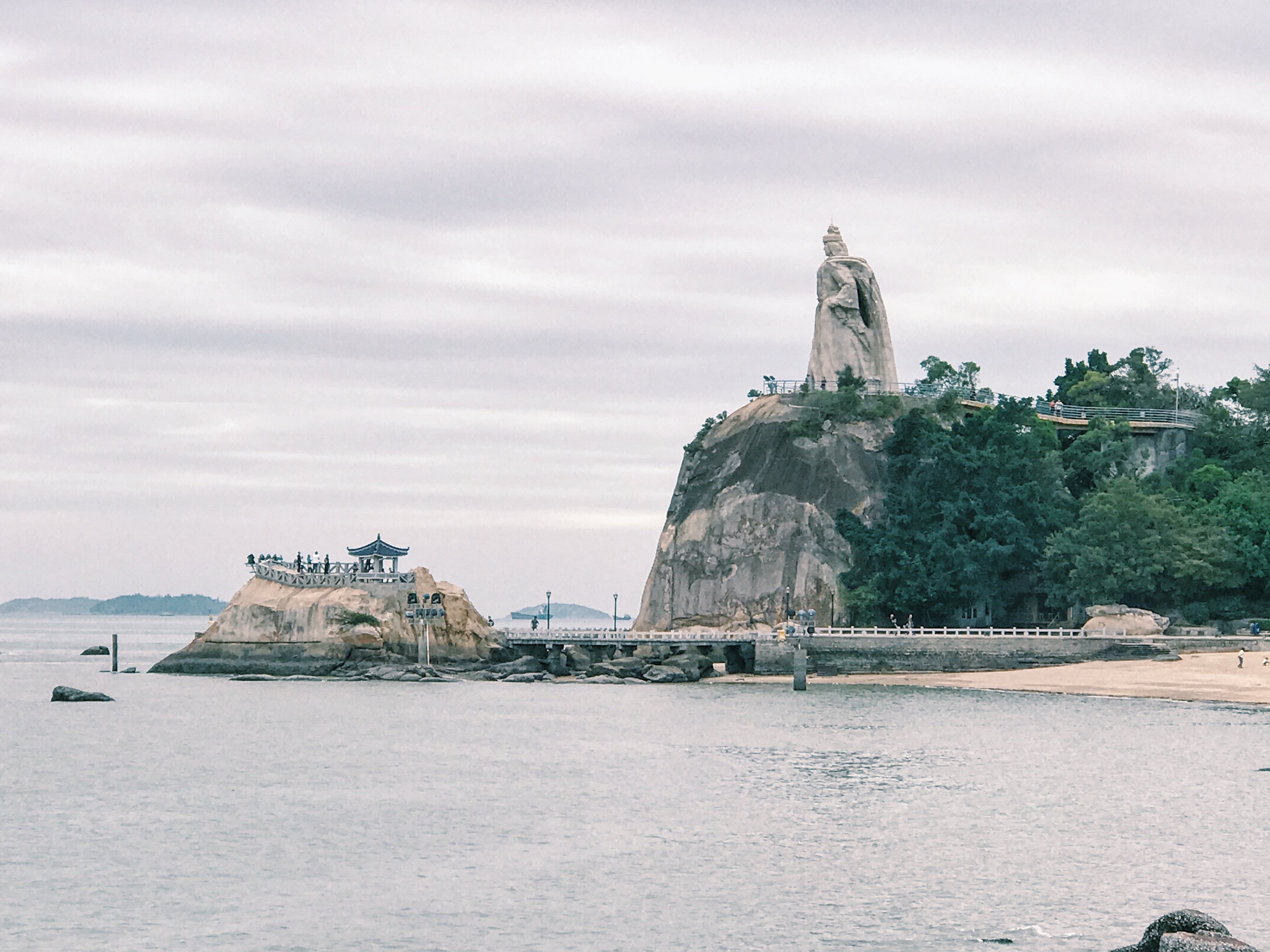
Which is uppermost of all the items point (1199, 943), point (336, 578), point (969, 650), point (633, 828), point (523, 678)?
point (336, 578)

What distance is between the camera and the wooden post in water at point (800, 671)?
3548 inches

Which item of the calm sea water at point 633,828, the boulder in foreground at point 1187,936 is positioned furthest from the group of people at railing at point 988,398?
the boulder in foreground at point 1187,936

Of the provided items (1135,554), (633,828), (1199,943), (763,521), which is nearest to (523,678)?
(763,521)

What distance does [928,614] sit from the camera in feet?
372

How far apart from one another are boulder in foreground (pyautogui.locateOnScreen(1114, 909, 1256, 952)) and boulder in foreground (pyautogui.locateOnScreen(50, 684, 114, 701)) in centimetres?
7522

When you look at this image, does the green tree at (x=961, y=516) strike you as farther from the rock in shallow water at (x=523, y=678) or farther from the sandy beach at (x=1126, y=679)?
the rock in shallow water at (x=523, y=678)

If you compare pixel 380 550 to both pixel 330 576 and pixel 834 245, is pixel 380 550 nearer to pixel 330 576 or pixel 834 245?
pixel 330 576

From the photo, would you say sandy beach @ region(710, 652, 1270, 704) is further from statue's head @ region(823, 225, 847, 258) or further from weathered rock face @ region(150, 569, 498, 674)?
statue's head @ region(823, 225, 847, 258)

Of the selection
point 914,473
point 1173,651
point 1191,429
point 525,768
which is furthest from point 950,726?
point 1191,429

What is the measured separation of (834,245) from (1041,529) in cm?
3809

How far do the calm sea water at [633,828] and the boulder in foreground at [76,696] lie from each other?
9160 mm

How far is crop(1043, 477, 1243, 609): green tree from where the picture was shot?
107 metres

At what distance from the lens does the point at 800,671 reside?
3580 inches

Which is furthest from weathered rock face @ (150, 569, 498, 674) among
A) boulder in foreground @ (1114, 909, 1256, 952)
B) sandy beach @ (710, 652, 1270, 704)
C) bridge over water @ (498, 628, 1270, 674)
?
boulder in foreground @ (1114, 909, 1256, 952)
